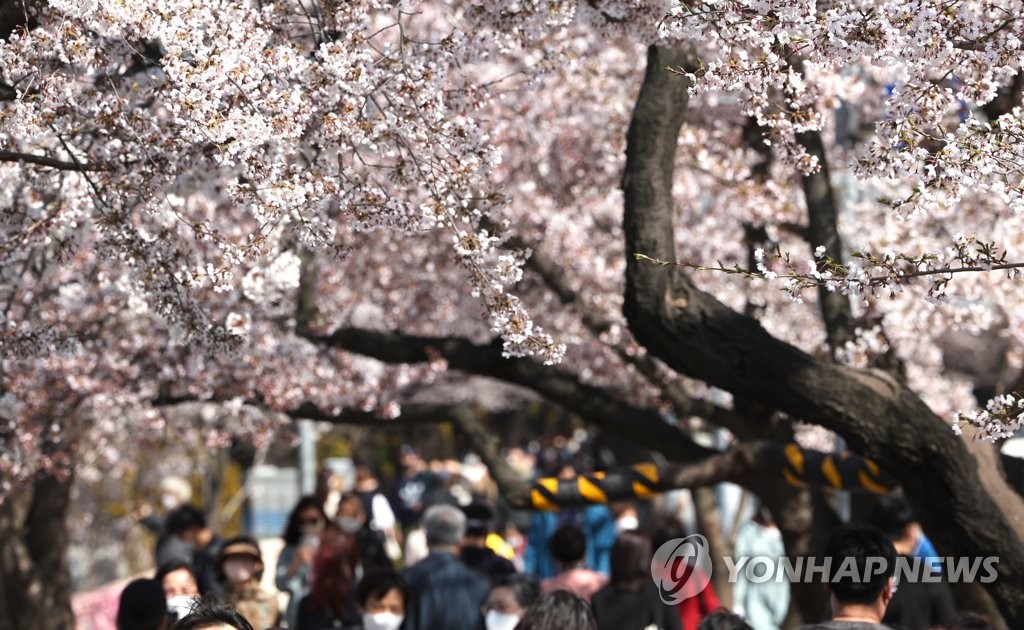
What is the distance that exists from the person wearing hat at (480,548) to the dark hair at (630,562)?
189 centimetres

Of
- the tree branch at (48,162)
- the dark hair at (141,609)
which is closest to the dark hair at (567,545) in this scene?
the dark hair at (141,609)

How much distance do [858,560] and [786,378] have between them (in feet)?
5.26

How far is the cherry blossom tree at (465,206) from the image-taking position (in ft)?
17.7

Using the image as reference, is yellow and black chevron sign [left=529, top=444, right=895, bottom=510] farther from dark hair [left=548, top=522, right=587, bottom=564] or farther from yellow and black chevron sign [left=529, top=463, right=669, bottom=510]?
dark hair [left=548, top=522, right=587, bottom=564]

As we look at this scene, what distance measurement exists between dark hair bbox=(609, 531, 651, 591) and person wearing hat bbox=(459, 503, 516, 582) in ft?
6.21

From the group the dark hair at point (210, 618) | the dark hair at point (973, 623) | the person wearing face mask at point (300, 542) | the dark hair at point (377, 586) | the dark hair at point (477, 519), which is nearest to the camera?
the dark hair at point (210, 618)

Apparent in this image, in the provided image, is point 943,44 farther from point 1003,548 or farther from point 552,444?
point 552,444

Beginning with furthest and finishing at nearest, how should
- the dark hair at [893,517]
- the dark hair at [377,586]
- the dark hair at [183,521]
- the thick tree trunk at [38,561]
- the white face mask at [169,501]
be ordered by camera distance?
1. the white face mask at [169,501]
2. the thick tree trunk at [38,561]
3. the dark hair at [183,521]
4. the dark hair at [893,517]
5. the dark hair at [377,586]

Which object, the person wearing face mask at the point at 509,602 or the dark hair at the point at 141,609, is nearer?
the dark hair at the point at 141,609

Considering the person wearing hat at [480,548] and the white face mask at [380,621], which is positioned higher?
the person wearing hat at [480,548]

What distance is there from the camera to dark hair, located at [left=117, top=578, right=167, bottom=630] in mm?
6750

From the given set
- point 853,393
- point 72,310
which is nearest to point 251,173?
point 853,393

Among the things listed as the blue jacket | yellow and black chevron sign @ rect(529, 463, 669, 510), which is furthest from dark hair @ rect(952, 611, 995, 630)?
the blue jacket

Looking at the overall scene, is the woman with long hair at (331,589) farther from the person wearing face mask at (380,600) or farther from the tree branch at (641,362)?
the tree branch at (641,362)
